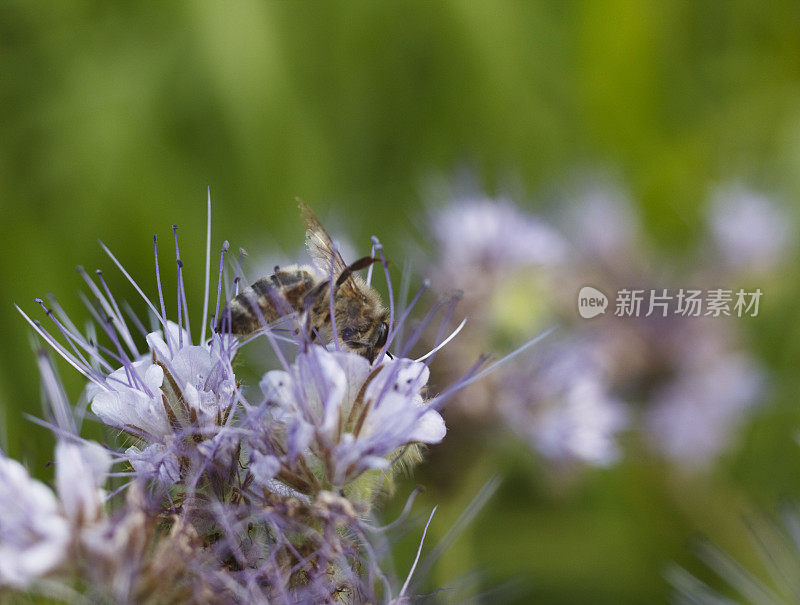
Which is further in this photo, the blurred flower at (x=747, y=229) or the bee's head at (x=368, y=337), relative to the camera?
the blurred flower at (x=747, y=229)

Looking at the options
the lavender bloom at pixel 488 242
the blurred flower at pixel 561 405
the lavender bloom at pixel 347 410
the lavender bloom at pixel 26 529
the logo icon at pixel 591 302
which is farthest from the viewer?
the logo icon at pixel 591 302

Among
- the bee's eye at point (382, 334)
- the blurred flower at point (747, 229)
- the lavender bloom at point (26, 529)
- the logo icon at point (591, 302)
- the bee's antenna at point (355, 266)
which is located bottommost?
the lavender bloom at point (26, 529)

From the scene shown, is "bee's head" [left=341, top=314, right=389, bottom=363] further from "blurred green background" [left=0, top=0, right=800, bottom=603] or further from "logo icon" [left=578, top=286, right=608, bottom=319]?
"logo icon" [left=578, top=286, right=608, bottom=319]

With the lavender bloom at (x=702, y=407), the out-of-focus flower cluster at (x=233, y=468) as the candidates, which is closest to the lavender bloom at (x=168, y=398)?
the out-of-focus flower cluster at (x=233, y=468)

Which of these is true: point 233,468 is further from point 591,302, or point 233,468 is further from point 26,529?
point 591,302

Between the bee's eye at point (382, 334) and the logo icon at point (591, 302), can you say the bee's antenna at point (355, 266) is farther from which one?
the logo icon at point (591, 302)

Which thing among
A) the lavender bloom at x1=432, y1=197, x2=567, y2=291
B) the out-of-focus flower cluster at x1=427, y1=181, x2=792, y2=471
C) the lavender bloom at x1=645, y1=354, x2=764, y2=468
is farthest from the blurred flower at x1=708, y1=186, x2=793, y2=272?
the lavender bloom at x1=432, y1=197, x2=567, y2=291

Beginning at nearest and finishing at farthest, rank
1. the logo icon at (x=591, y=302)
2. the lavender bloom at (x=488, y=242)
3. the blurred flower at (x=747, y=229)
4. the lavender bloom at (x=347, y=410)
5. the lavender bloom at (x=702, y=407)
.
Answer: the lavender bloom at (x=347, y=410) < the lavender bloom at (x=488, y=242) < the logo icon at (x=591, y=302) < the lavender bloom at (x=702, y=407) < the blurred flower at (x=747, y=229)

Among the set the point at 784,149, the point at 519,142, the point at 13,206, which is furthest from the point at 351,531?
the point at 784,149
